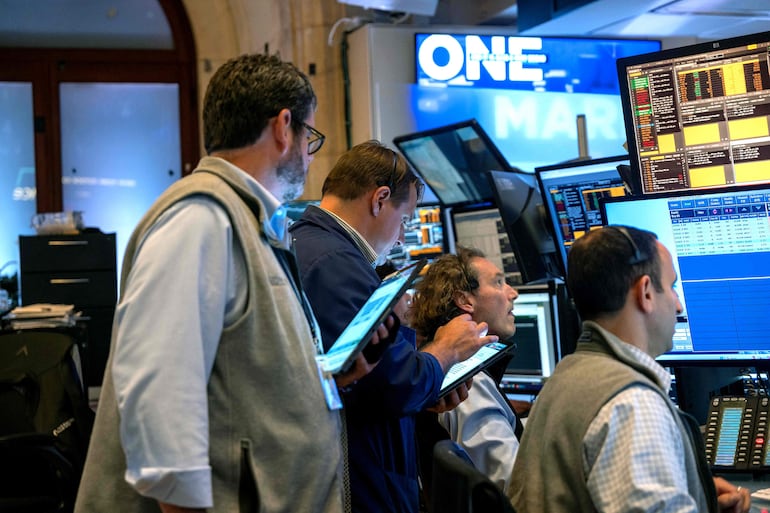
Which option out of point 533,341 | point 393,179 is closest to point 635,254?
point 393,179

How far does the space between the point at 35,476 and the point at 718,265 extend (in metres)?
2.57

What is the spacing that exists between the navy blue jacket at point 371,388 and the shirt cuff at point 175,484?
0.62m

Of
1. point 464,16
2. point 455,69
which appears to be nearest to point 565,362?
point 455,69

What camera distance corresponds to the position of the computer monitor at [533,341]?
12.6ft

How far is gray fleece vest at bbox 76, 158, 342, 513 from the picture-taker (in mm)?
1622

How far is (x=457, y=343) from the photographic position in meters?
2.22

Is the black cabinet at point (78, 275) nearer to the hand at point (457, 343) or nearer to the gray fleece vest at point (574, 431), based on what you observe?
the hand at point (457, 343)

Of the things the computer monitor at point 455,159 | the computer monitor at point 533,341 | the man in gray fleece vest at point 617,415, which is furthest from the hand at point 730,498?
the computer monitor at point 455,159

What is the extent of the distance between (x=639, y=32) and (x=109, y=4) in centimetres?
436

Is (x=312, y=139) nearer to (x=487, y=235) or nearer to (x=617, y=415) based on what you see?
(x=617, y=415)

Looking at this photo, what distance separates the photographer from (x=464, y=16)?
24.8 ft

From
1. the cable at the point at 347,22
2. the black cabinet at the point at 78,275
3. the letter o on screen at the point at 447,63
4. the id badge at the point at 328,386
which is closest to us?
the id badge at the point at 328,386

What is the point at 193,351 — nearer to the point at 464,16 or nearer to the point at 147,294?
the point at 147,294

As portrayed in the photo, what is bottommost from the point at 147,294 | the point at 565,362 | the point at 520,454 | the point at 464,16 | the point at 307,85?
the point at 520,454
